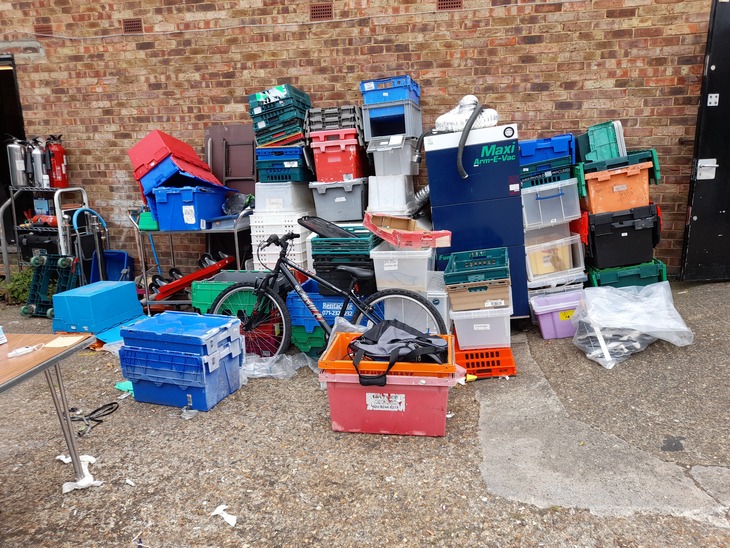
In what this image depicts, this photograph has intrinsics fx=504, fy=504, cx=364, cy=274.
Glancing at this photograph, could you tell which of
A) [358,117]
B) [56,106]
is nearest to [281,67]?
[358,117]

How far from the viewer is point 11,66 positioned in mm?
6375

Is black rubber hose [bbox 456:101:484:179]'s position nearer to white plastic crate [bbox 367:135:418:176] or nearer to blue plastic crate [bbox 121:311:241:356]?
white plastic crate [bbox 367:135:418:176]

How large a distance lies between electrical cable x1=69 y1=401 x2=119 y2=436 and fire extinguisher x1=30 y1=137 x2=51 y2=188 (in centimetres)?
372

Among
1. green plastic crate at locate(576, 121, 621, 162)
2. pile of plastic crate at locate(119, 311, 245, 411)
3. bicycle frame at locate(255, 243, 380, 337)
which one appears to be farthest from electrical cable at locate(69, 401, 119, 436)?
green plastic crate at locate(576, 121, 621, 162)

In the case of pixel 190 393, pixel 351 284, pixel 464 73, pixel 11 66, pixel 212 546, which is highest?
pixel 11 66

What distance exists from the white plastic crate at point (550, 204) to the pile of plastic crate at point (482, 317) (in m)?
1.04

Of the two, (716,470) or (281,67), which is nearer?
(716,470)

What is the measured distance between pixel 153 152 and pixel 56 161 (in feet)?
6.16

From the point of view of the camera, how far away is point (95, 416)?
342 centimetres

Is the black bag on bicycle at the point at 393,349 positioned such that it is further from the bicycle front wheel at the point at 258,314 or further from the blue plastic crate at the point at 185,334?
the bicycle front wheel at the point at 258,314

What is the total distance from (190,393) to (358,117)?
313 cm

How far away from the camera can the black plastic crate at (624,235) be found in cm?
440

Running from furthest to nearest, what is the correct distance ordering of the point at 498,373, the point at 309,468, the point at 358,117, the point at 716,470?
1. the point at 358,117
2. the point at 498,373
3. the point at 309,468
4. the point at 716,470

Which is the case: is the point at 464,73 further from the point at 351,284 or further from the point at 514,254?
the point at 351,284
